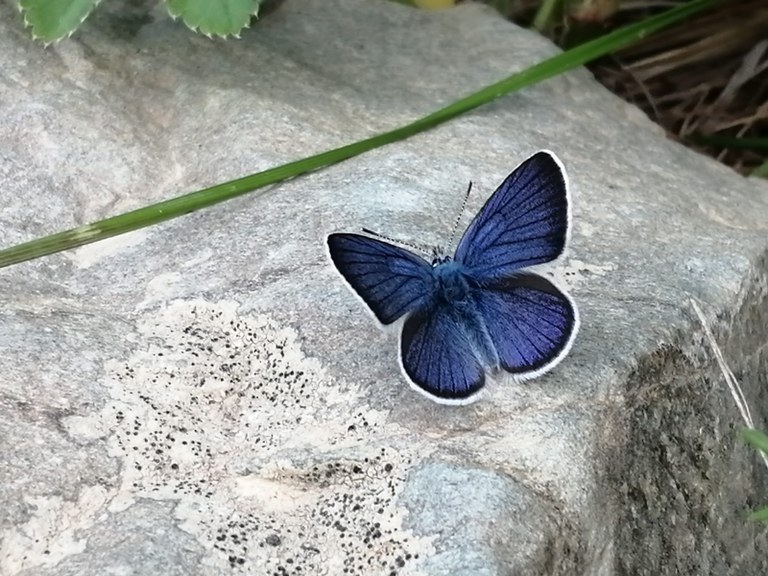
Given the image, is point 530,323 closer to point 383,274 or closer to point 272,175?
point 383,274

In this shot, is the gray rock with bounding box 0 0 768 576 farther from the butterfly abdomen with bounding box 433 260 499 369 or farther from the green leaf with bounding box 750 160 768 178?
the green leaf with bounding box 750 160 768 178

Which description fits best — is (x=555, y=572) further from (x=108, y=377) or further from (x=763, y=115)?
(x=763, y=115)

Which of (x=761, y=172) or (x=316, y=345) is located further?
(x=761, y=172)

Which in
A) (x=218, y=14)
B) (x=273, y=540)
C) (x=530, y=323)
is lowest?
(x=273, y=540)

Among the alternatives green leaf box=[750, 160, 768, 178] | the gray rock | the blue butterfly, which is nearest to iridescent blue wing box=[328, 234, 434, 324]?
the blue butterfly

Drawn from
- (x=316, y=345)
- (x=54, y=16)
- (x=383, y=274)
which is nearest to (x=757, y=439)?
(x=383, y=274)
